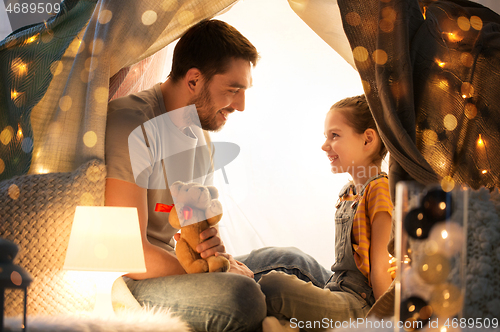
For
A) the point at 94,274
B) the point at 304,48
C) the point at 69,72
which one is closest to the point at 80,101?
the point at 69,72

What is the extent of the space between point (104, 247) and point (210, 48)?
0.84 metres

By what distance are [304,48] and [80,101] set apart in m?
0.97

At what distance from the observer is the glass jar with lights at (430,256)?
0.77 m

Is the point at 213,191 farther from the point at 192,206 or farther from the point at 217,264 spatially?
the point at 217,264

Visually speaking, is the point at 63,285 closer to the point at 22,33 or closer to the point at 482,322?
the point at 22,33

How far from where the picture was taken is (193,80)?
5.10 ft

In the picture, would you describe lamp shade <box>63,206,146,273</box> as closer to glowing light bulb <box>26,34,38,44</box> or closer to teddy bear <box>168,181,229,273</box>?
teddy bear <box>168,181,229,273</box>

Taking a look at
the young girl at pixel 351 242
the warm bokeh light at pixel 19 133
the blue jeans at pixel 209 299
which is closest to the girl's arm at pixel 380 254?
the young girl at pixel 351 242

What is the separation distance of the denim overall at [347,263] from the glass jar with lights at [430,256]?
1.86ft

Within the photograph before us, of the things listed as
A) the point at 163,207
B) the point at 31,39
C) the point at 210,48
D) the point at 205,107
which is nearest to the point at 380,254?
the point at 163,207

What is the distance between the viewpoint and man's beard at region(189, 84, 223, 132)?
61.3 inches

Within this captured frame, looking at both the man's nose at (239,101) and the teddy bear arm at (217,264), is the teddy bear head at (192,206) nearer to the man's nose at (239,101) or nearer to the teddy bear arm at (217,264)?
the teddy bear arm at (217,264)

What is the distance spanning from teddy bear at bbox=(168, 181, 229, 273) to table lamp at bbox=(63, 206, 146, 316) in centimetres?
14

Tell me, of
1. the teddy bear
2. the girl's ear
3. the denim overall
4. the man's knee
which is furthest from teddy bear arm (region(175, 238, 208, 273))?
the girl's ear
